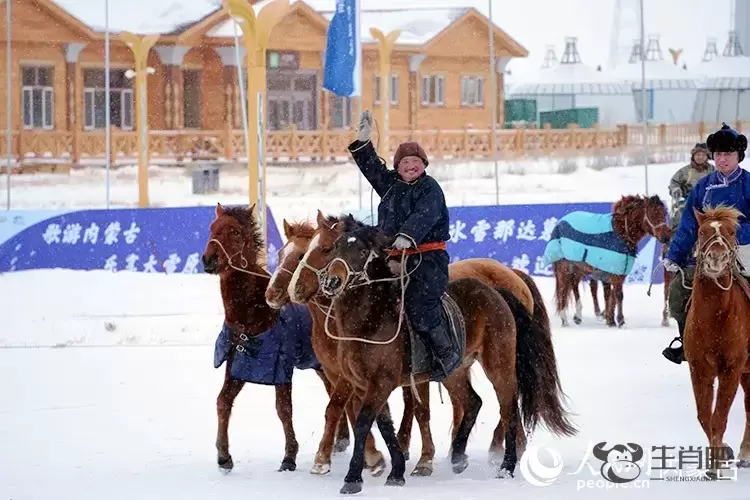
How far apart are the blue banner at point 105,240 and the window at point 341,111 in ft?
61.9

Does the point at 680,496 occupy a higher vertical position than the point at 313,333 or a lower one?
lower

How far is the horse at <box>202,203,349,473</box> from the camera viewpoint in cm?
793

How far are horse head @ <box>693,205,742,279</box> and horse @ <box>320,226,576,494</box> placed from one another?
1.27m

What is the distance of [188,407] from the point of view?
10.3 metres

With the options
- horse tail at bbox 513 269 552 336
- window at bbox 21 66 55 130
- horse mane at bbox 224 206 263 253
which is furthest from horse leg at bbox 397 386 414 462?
window at bbox 21 66 55 130

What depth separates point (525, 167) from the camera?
35.6 meters

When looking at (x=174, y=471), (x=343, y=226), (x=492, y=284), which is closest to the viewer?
(x=343, y=226)

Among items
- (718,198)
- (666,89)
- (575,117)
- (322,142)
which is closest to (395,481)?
(718,198)

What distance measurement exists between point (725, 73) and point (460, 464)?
3368 cm

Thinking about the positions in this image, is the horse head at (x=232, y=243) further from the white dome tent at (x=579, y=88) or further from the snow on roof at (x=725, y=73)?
the white dome tent at (x=579, y=88)

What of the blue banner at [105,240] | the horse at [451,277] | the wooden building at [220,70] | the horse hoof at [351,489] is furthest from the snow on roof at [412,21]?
the horse hoof at [351,489]

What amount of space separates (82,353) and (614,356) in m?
5.39

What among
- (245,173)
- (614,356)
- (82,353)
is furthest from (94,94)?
(614,356)

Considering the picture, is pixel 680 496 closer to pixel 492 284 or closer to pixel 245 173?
pixel 492 284
